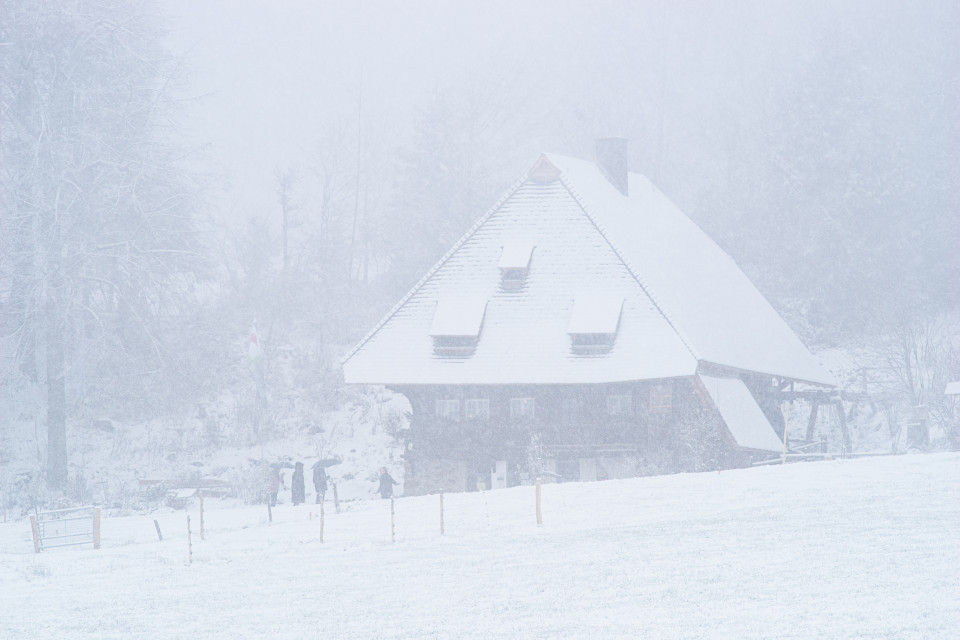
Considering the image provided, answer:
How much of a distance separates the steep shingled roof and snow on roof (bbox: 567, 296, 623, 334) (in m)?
0.28

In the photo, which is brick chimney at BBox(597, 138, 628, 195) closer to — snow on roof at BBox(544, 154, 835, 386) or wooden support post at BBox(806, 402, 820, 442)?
snow on roof at BBox(544, 154, 835, 386)

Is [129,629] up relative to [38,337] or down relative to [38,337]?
down

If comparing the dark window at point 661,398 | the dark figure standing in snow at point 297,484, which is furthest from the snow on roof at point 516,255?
the dark figure standing in snow at point 297,484

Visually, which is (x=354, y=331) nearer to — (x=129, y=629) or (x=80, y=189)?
(x=80, y=189)

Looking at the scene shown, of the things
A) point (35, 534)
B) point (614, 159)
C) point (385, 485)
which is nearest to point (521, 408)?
point (385, 485)

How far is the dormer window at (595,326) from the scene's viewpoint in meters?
32.0

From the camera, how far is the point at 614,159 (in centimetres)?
4044

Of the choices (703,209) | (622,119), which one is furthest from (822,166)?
(622,119)

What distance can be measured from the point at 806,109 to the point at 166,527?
32986mm

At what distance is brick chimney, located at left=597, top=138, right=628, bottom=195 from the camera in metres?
40.4

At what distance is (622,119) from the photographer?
208ft

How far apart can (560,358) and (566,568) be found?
1303 centimetres

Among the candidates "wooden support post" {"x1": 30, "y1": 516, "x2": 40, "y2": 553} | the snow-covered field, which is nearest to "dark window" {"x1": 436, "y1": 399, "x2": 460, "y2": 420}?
the snow-covered field

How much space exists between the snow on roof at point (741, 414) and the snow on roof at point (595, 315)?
281 centimetres
